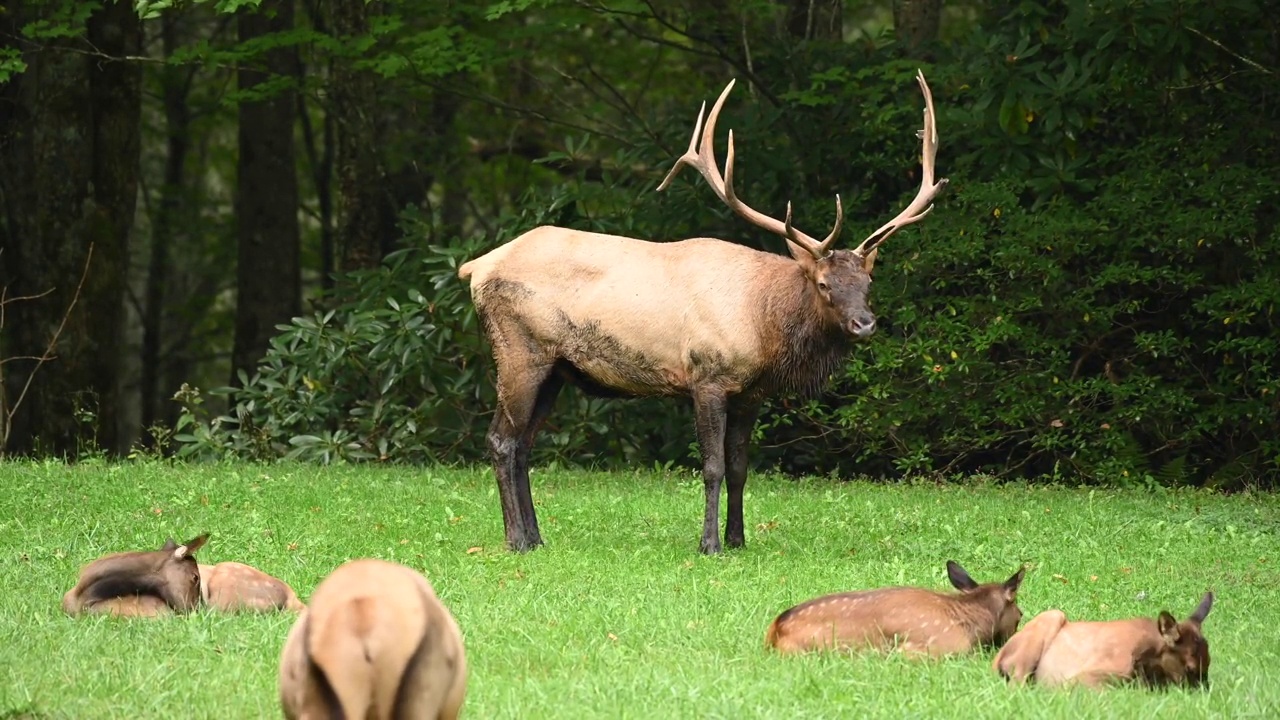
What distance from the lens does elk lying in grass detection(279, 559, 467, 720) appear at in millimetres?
4336

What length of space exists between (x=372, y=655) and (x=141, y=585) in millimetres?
3626

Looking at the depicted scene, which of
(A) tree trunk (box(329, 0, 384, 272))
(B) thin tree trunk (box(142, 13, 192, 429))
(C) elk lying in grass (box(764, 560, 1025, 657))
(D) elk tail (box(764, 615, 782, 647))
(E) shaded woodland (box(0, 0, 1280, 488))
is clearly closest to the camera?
(C) elk lying in grass (box(764, 560, 1025, 657))

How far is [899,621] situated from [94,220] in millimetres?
13093

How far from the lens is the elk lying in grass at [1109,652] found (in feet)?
20.8

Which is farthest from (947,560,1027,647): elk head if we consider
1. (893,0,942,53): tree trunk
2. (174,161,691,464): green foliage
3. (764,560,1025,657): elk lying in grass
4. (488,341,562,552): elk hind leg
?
(893,0,942,53): tree trunk

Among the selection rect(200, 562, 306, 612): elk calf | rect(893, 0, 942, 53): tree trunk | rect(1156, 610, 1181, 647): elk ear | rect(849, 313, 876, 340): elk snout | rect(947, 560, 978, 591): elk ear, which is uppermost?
rect(893, 0, 942, 53): tree trunk

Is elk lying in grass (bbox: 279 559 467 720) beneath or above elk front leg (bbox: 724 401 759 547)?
above

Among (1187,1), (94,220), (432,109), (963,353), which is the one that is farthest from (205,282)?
(1187,1)

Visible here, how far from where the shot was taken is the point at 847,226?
52.6ft

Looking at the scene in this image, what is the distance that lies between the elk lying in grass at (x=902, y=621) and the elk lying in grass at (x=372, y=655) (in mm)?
2577

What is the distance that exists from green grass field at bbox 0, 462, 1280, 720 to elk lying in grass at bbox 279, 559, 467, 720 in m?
1.36

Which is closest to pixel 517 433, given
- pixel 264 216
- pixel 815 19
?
pixel 815 19

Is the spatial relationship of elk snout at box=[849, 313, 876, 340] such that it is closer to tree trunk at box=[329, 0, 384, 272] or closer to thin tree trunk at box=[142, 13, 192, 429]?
tree trunk at box=[329, 0, 384, 272]

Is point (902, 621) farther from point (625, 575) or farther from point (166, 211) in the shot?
point (166, 211)
